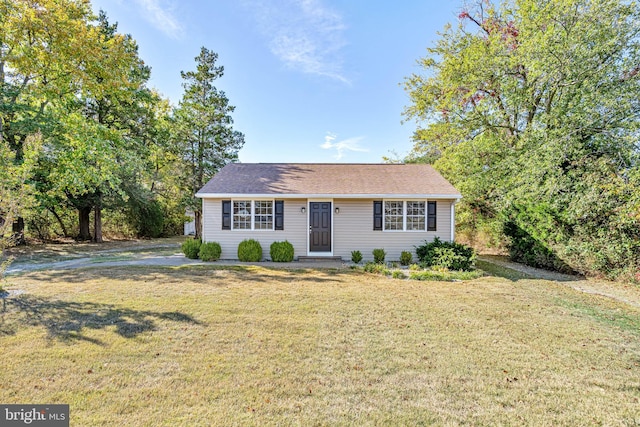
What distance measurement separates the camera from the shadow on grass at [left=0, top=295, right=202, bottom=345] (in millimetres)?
4309

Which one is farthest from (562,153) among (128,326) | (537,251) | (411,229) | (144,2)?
(144,2)

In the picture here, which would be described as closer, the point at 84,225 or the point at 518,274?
Result: the point at 518,274

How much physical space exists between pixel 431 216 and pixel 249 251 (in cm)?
700

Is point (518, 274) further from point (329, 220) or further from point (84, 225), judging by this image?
point (84, 225)

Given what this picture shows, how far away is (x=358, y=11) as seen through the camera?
12141 millimetres

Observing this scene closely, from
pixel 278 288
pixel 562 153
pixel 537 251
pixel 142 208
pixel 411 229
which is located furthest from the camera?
pixel 142 208

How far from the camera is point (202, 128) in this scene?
19.8 metres

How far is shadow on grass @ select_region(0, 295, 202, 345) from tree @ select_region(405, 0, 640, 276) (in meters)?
10.9

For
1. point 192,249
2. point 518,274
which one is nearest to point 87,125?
point 192,249

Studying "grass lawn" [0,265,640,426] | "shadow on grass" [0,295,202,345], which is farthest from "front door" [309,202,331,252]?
"shadow on grass" [0,295,202,345]

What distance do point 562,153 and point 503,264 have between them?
14.6ft

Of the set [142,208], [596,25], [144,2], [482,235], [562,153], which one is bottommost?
[482,235]

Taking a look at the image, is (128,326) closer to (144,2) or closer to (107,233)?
(144,2)

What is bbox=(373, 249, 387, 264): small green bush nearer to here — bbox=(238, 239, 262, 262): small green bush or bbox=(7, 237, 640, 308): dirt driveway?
bbox=(7, 237, 640, 308): dirt driveway
